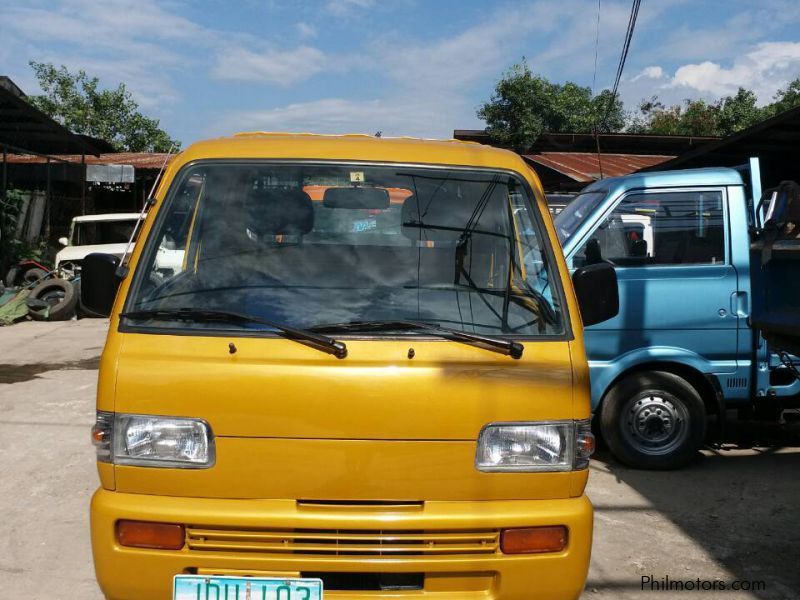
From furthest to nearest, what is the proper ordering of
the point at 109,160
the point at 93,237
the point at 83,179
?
the point at 109,160 < the point at 83,179 < the point at 93,237

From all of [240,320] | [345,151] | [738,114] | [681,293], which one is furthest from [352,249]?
[738,114]

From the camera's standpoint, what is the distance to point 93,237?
53.4 feet

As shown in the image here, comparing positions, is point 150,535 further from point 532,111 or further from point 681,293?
point 532,111

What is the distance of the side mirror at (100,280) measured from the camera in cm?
300

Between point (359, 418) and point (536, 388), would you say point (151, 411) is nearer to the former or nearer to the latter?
point (359, 418)

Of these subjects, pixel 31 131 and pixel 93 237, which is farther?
pixel 93 237

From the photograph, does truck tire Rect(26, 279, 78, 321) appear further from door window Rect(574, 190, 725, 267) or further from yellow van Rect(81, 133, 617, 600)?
yellow van Rect(81, 133, 617, 600)

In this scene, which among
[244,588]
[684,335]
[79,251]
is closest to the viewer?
[244,588]

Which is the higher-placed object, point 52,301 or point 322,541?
point 52,301

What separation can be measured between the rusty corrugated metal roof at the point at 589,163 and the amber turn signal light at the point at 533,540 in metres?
10.9

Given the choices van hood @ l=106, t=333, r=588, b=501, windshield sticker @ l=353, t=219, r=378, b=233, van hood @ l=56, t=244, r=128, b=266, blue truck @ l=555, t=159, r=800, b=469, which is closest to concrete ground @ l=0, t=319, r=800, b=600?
blue truck @ l=555, t=159, r=800, b=469

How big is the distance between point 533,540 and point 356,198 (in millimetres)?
1527

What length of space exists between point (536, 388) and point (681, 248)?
3.58 metres

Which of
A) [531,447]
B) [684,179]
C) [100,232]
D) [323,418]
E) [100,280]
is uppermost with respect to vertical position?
[100,232]
